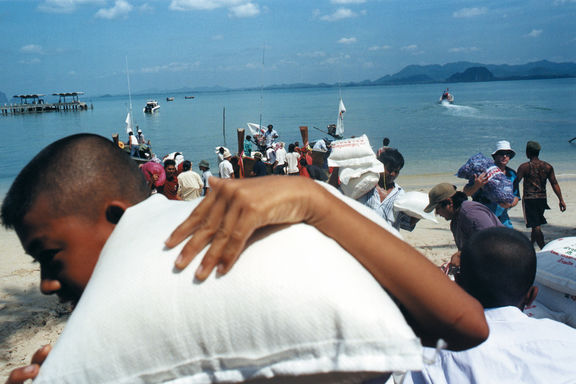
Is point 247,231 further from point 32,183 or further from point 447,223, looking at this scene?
point 447,223

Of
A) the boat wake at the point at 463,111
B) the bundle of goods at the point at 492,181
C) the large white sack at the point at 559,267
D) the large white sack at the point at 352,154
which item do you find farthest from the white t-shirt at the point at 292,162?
the boat wake at the point at 463,111

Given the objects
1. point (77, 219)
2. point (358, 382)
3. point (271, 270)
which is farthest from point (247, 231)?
point (77, 219)

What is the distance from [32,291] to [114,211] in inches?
265

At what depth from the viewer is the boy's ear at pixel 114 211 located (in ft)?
3.68

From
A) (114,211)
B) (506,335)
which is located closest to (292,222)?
(114,211)

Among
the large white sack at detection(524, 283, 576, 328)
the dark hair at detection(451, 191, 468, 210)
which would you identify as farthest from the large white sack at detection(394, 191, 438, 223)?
the large white sack at detection(524, 283, 576, 328)

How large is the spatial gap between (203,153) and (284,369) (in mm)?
30024

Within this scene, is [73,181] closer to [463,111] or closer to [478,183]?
[478,183]

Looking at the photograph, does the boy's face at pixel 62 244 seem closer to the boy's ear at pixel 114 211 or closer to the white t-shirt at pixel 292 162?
the boy's ear at pixel 114 211

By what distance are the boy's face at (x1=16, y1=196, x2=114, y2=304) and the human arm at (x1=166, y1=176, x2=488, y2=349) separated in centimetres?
34

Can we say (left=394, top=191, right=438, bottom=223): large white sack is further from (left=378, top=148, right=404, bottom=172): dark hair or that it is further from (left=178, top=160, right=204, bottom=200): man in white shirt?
(left=178, top=160, right=204, bottom=200): man in white shirt

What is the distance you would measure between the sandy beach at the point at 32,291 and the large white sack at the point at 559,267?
13.8 feet

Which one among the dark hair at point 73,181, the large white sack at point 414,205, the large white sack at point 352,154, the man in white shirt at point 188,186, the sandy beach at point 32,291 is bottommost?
the sandy beach at point 32,291

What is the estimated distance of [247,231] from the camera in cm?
79
